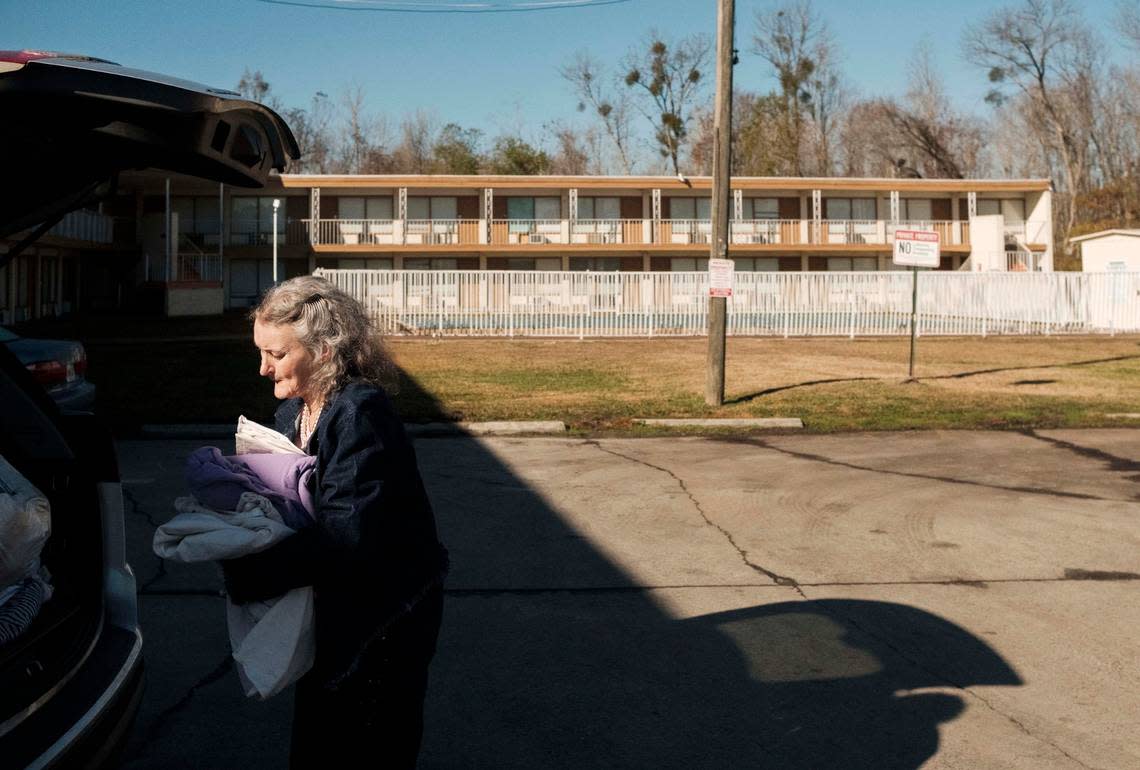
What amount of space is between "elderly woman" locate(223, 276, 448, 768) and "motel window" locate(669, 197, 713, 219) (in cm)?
4954

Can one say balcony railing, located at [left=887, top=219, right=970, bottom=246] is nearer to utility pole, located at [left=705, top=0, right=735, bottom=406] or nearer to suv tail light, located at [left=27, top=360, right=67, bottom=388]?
utility pole, located at [left=705, top=0, right=735, bottom=406]

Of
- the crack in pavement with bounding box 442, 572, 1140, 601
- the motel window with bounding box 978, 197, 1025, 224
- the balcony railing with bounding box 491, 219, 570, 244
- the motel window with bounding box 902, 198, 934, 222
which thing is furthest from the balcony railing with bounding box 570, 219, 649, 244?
the crack in pavement with bounding box 442, 572, 1140, 601

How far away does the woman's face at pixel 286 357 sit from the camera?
9.78ft

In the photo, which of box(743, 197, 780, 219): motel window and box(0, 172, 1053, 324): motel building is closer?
box(0, 172, 1053, 324): motel building

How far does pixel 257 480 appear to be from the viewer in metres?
2.86

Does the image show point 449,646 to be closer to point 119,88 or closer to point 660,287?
point 119,88

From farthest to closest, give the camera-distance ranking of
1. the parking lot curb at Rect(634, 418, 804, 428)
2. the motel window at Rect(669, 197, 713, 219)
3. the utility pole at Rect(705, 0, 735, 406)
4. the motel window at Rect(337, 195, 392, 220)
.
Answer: the motel window at Rect(669, 197, 713, 219) → the motel window at Rect(337, 195, 392, 220) → the utility pole at Rect(705, 0, 735, 406) → the parking lot curb at Rect(634, 418, 804, 428)

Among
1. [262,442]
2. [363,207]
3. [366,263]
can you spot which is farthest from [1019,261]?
[262,442]

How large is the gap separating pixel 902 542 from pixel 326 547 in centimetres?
536

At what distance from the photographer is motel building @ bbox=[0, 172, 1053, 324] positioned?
46.4m

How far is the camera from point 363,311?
124 inches

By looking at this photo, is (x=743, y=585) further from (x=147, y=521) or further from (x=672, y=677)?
(x=147, y=521)

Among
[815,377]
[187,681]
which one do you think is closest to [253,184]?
[187,681]

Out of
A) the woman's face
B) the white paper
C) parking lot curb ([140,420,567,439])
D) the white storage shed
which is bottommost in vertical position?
parking lot curb ([140,420,567,439])
